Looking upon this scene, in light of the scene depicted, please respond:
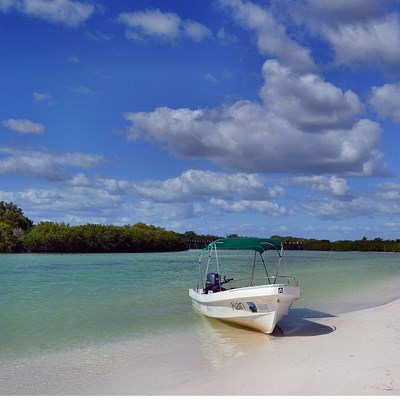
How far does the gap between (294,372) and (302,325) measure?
19.5ft

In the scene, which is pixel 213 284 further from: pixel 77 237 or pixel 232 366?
pixel 77 237

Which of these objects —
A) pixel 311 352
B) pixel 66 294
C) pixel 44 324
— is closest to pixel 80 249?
pixel 66 294

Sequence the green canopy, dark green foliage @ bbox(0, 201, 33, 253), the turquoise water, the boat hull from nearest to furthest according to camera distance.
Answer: the boat hull < the turquoise water < the green canopy < dark green foliage @ bbox(0, 201, 33, 253)

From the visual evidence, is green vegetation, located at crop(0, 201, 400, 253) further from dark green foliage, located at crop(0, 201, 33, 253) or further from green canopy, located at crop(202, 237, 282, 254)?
green canopy, located at crop(202, 237, 282, 254)

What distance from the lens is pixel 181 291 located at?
24109mm

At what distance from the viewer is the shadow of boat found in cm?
1316

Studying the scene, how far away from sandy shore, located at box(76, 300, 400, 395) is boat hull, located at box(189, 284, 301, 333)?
1.79 ft

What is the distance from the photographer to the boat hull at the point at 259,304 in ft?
40.8

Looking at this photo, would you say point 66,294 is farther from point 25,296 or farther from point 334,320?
point 334,320

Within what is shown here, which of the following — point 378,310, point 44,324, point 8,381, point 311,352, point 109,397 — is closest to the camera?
point 109,397

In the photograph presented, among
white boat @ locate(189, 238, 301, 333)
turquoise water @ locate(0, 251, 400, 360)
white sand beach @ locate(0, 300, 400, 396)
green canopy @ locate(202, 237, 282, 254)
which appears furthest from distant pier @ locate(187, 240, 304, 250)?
white sand beach @ locate(0, 300, 400, 396)

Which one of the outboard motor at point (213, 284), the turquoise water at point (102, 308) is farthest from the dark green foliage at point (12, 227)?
the outboard motor at point (213, 284)

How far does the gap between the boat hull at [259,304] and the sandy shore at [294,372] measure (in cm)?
55

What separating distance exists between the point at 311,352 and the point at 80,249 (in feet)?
288
